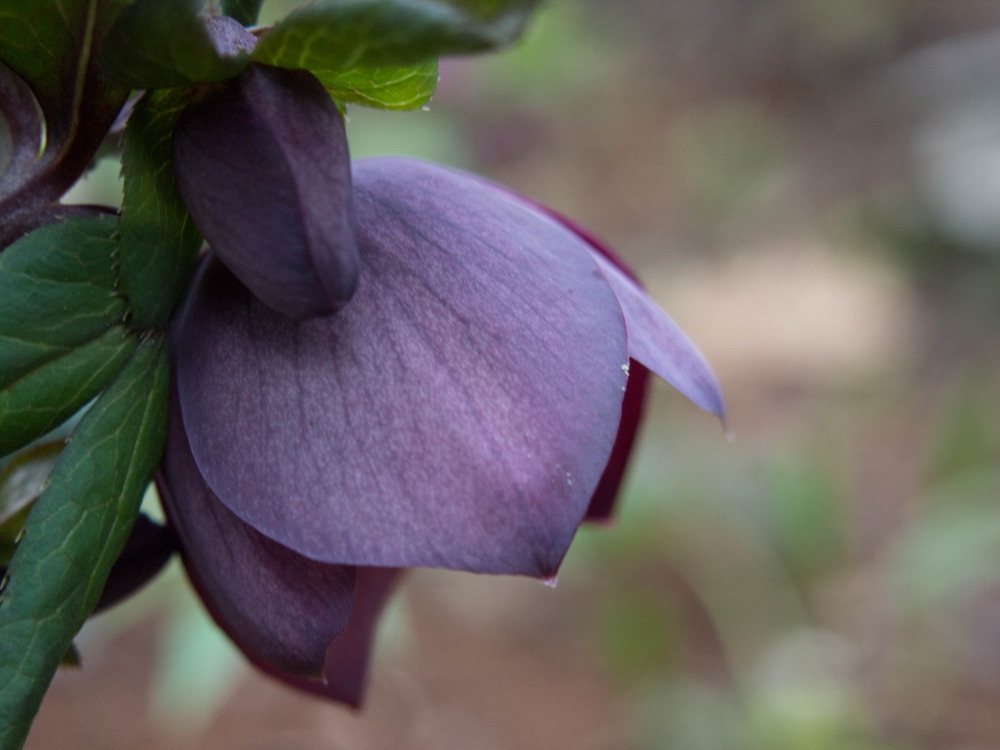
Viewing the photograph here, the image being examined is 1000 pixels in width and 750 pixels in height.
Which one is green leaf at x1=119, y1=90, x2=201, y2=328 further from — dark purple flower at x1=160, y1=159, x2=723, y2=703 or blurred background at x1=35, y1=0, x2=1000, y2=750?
blurred background at x1=35, y1=0, x2=1000, y2=750

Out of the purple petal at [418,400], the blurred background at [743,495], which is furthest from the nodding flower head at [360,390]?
the blurred background at [743,495]

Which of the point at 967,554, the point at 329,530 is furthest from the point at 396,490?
the point at 967,554

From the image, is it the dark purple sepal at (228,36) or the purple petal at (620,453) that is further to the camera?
the purple petal at (620,453)

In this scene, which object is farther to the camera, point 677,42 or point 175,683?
point 677,42

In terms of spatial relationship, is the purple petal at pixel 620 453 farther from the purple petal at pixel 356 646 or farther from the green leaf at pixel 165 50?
the green leaf at pixel 165 50

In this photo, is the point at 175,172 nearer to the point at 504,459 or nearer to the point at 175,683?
the point at 504,459

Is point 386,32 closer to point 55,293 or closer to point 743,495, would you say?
point 55,293
